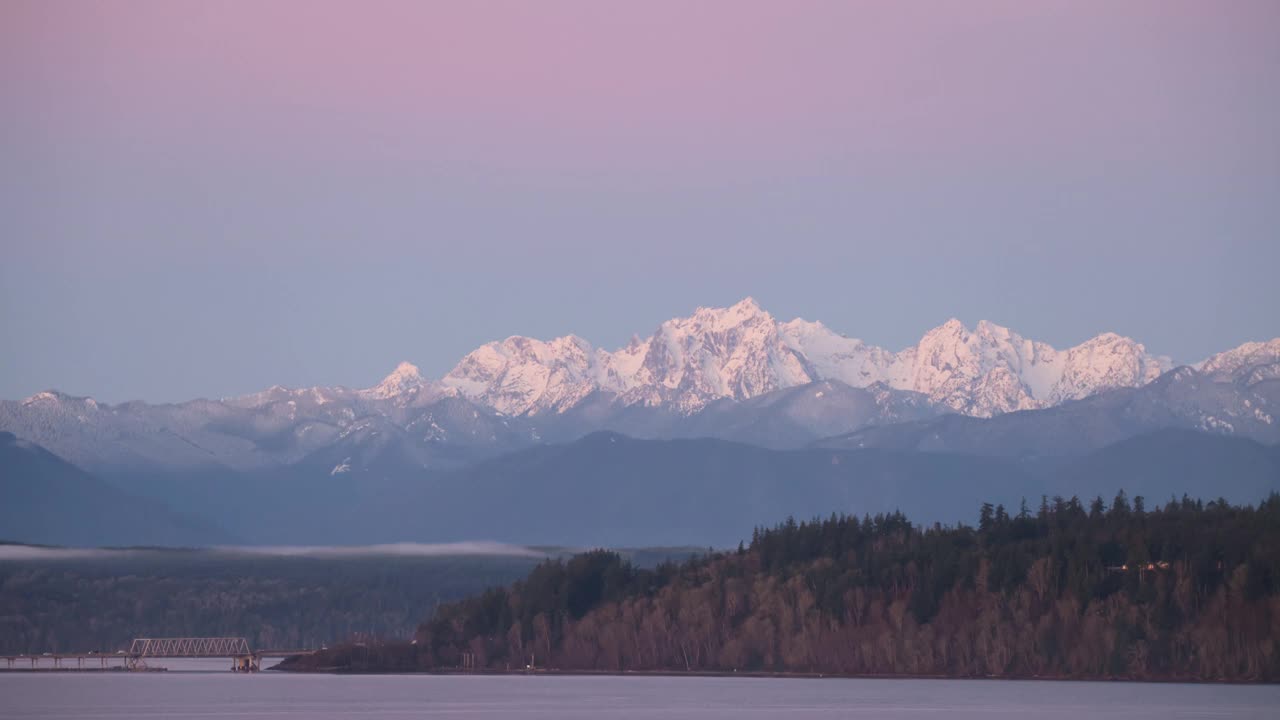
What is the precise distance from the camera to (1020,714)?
19188cm

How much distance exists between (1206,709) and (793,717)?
3745 centimetres

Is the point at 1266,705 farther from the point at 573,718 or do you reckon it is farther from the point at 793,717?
the point at 573,718

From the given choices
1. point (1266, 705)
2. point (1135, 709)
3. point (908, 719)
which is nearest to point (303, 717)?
point (908, 719)

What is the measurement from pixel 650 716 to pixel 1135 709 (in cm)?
4448

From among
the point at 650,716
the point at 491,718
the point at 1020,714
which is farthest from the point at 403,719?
the point at 1020,714

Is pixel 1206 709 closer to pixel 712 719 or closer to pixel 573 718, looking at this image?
pixel 712 719

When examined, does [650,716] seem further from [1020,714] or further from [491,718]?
[1020,714]

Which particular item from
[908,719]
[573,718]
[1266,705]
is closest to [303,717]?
[573,718]

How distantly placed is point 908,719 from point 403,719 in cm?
4590

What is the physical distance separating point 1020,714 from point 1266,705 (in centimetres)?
2453

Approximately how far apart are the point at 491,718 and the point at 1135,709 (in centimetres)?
5916

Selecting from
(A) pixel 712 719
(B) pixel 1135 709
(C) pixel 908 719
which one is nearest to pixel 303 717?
(A) pixel 712 719

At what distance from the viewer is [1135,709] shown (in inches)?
7766

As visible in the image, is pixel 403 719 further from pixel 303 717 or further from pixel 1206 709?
pixel 1206 709
